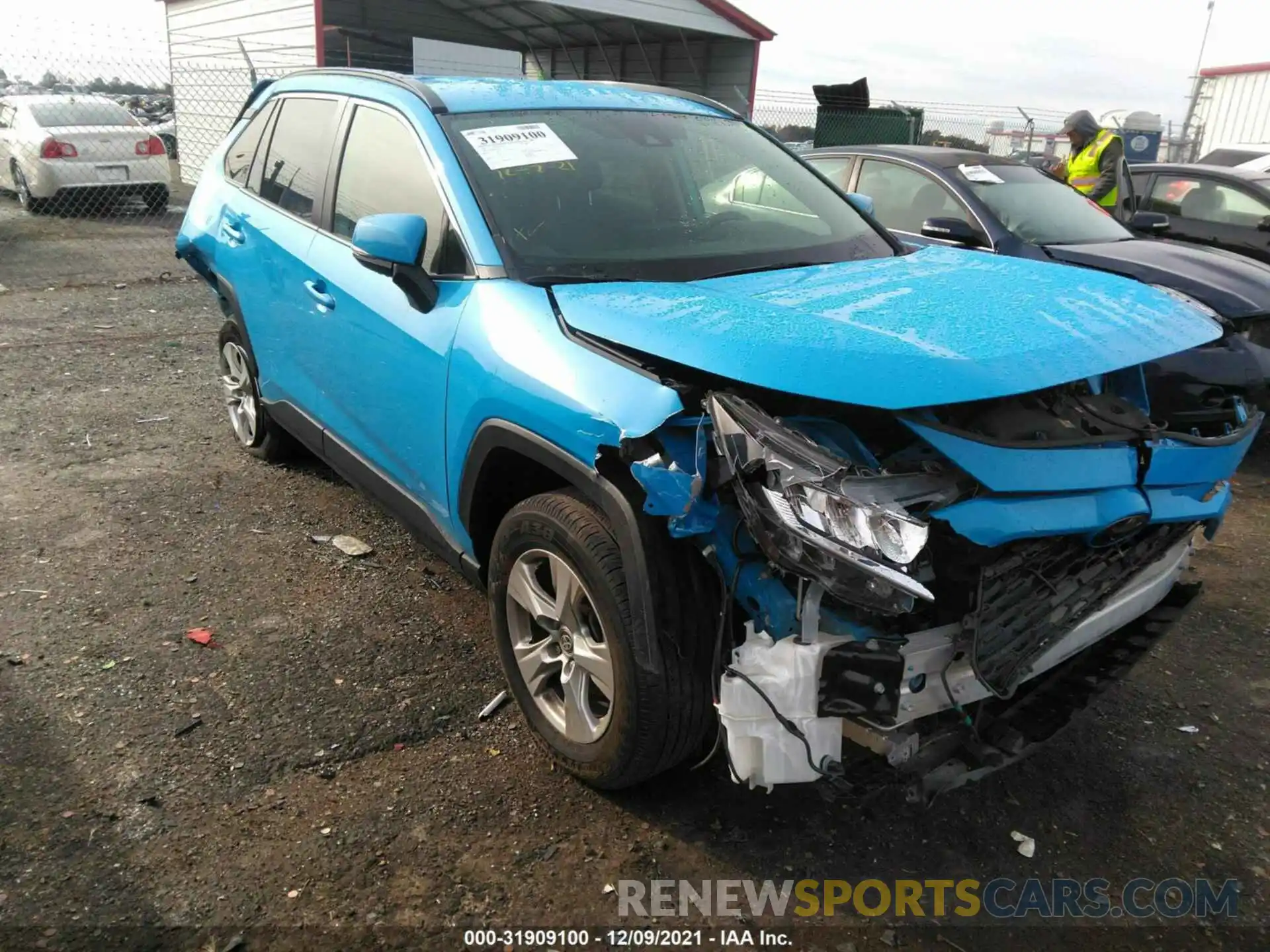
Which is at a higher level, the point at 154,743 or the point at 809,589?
the point at 809,589

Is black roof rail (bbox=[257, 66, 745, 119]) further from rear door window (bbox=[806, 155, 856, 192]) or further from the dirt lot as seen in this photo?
rear door window (bbox=[806, 155, 856, 192])

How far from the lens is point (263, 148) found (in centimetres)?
441

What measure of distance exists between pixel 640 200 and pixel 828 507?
166cm

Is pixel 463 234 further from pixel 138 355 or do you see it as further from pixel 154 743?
pixel 138 355

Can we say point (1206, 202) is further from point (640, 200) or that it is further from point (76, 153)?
point (76, 153)

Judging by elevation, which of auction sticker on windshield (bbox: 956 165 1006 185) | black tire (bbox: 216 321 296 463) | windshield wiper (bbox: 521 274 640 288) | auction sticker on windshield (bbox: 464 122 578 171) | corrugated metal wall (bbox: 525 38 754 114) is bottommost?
black tire (bbox: 216 321 296 463)

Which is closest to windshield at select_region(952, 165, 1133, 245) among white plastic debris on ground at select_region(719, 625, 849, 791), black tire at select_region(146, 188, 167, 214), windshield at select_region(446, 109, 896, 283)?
windshield at select_region(446, 109, 896, 283)

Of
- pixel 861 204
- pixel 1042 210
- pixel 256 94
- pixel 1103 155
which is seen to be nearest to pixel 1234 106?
pixel 1103 155

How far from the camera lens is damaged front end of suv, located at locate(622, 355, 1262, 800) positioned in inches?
76.7

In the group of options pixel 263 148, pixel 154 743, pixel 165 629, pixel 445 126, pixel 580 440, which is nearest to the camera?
pixel 580 440

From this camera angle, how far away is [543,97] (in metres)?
3.45

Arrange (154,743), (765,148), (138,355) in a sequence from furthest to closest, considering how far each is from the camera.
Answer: (138,355), (765,148), (154,743)

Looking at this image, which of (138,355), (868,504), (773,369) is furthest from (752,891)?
(138,355)

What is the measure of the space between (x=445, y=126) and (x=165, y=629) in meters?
2.10
